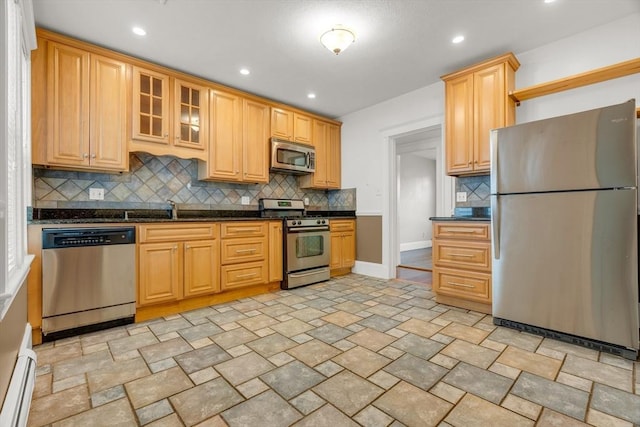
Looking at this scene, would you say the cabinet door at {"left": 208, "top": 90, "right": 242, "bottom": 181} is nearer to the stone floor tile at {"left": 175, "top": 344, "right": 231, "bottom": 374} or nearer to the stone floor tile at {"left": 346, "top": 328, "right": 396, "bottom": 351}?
the stone floor tile at {"left": 175, "top": 344, "right": 231, "bottom": 374}

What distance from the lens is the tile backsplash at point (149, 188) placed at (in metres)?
2.72

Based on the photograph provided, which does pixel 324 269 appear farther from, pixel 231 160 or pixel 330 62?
pixel 330 62

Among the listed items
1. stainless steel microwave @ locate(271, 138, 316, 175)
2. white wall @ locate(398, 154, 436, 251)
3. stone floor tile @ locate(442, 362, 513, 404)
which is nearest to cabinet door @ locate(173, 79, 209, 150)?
stainless steel microwave @ locate(271, 138, 316, 175)

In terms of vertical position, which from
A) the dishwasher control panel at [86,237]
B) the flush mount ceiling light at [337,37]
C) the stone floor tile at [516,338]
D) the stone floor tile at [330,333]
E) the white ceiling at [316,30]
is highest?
the white ceiling at [316,30]

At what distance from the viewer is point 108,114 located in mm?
2738

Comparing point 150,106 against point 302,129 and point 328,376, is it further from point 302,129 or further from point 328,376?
point 328,376

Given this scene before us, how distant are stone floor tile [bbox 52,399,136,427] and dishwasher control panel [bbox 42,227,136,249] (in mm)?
1364

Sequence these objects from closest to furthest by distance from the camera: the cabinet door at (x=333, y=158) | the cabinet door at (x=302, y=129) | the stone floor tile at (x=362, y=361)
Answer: the stone floor tile at (x=362, y=361), the cabinet door at (x=302, y=129), the cabinet door at (x=333, y=158)

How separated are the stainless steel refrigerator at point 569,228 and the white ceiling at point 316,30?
3.07 feet

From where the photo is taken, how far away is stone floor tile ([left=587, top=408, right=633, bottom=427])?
131 centimetres

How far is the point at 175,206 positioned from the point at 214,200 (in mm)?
533

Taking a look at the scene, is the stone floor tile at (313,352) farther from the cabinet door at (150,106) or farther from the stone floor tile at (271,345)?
the cabinet door at (150,106)

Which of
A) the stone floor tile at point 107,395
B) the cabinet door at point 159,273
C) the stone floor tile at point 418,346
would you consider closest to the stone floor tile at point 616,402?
the stone floor tile at point 418,346

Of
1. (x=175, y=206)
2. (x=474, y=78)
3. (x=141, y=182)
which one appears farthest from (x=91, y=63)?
(x=474, y=78)
